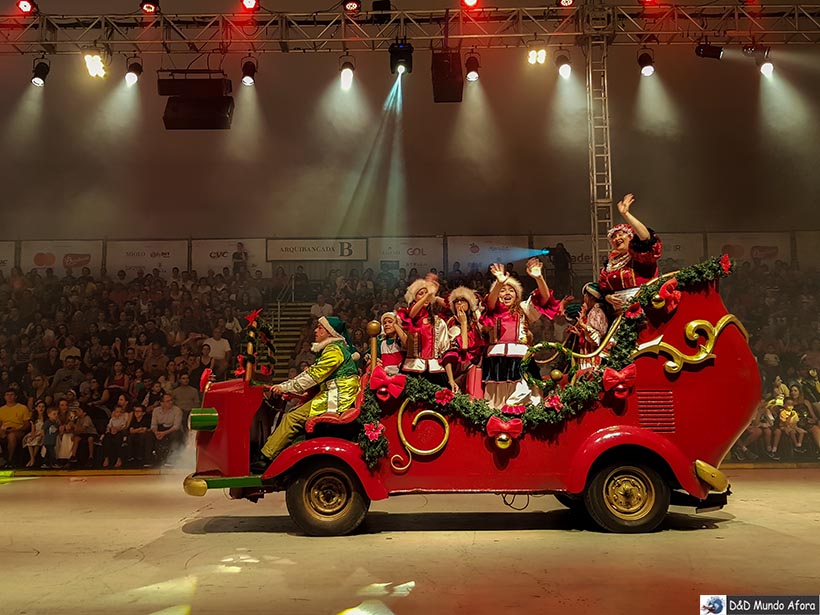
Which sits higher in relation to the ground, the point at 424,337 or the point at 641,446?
the point at 424,337

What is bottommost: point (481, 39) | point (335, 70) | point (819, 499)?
point (819, 499)

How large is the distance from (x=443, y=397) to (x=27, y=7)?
957 centimetres

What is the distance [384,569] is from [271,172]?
516 inches

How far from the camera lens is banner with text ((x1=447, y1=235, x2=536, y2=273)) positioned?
634 inches

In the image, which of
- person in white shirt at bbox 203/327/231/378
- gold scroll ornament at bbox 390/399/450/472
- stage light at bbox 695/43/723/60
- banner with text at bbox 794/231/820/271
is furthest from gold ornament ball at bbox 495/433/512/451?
banner with text at bbox 794/231/820/271

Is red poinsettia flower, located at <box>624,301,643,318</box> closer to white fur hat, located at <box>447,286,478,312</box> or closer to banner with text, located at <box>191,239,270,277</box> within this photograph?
white fur hat, located at <box>447,286,478,312</box>

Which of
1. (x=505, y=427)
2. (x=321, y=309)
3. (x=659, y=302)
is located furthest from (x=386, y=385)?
(x=321, y=309)

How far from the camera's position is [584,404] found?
5645 mm

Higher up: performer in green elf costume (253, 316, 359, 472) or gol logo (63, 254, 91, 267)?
gol logo (63, 254, 91, 267)

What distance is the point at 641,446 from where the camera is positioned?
5.52 meters

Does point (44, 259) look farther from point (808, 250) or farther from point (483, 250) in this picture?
point (808, 250)

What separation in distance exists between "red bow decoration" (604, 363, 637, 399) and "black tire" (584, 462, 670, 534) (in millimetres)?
592

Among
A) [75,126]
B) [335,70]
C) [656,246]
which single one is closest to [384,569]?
[656,246]

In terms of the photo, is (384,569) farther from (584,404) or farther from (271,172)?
(271,172)
